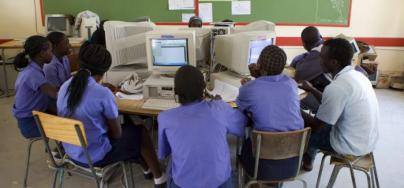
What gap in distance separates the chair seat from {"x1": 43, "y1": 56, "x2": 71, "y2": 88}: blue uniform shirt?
211cm

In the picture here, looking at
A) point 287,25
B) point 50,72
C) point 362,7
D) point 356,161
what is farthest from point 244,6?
point 356,161

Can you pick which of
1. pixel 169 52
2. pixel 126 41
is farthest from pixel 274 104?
pixel 126 41

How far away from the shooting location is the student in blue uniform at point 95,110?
1858 millimetres

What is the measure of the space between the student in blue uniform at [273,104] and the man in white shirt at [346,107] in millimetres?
227

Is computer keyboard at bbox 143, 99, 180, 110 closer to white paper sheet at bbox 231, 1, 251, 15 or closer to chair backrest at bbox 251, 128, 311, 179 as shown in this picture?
chair backrest at bbox 251, 128, 311, 179

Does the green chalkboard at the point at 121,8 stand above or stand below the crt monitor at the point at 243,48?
above

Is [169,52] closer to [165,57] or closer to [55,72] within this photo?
[165,57]

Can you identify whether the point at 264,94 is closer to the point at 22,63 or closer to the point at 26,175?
the point at 26,175

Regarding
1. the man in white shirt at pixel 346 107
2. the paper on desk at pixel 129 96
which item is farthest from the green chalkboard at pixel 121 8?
the man in white shirt at pixel 346 107

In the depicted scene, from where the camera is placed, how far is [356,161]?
204cm

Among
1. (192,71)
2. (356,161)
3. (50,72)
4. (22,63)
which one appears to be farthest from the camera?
(22,63)

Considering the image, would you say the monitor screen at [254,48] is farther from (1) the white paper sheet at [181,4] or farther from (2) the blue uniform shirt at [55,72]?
(1) the white paper sheet at [181,4]

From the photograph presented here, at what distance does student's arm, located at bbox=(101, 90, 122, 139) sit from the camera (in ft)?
6.16

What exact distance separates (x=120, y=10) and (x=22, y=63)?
2.69 m
